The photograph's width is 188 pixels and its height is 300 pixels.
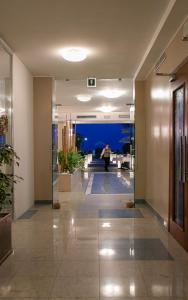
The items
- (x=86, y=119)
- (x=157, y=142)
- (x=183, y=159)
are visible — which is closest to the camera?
(x=183, y=159)

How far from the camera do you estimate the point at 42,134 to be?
8547 millimetres

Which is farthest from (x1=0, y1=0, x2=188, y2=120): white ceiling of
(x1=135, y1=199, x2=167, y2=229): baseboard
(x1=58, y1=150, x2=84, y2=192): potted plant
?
(x1=58, y1=150, x2=84, y2=192): potted plant

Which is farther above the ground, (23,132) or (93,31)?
(93,31)

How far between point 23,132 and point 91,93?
5.11m

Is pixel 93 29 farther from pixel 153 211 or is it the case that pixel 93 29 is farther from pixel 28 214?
pixel 28 214

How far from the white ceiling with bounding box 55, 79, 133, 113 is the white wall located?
2.16 m

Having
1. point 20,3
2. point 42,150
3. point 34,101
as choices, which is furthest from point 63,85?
point 20,3

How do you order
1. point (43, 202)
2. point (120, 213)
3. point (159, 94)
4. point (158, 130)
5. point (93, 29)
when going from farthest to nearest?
point (43, 202), point (120, 213), point (158, 130), point (159, 94), point (93, 29)

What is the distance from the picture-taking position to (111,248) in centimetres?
481

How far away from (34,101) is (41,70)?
0.92 meters

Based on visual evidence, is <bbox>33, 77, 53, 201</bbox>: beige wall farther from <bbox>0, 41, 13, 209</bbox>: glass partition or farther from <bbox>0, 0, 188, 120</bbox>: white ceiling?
<bbox>0, 41, 13, 209</bbox>: glass partition

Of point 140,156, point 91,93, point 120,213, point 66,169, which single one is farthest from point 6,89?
point 91,93

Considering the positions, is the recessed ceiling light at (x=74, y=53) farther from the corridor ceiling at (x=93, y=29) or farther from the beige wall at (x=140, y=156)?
the beige wall at (x=140, y=156)

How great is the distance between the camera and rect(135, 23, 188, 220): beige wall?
5.56m
